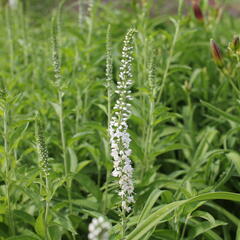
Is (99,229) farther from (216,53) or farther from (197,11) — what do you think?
(197,11)

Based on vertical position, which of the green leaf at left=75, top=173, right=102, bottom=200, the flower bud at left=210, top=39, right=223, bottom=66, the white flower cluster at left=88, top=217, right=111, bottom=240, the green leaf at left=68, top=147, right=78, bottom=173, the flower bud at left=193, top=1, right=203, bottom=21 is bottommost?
the green leaf at left=75, top=173, right=102, bottom=200

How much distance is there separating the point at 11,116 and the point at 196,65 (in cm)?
242

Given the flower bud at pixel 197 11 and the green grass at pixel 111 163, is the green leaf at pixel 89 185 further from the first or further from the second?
the flower bud at pixel 197 11

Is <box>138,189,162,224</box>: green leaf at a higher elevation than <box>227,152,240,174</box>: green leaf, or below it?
below

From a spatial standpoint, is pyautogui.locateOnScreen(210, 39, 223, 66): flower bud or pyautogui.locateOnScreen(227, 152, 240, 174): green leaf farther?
pyautogui.locateOnScreen(210, 39, 223, 66): flower bud

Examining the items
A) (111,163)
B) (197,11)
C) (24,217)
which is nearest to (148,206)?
(111,163)

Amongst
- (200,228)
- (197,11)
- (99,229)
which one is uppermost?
(197,11)

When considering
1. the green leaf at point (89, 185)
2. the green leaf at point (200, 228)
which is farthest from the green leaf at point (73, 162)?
the green leaf at point (200, 228)

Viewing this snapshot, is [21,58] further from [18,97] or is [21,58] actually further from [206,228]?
[206,228]

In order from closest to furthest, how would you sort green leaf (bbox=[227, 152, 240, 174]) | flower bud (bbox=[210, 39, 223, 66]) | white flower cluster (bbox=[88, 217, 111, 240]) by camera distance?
white flower cluster (bbox=[88, 217, 111, 240]) < green leaf (bbox=[227, 152, 240, 174]) < flower bud (bbox=[210, 39, 223, 66])

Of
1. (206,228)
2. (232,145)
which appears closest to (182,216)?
Result: (206,228)

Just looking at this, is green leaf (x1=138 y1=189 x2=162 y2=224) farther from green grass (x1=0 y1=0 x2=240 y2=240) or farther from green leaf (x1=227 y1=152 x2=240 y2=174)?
green leaf (x1=227 y1=152 x2=240 y2=174)

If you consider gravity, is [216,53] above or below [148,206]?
above

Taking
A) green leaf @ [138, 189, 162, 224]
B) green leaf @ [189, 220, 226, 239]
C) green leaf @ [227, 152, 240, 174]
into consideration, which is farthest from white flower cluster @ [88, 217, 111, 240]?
green leaf @ [227, 152, 240, 174]
